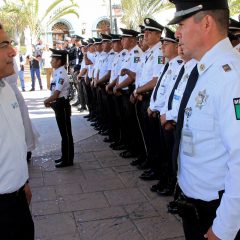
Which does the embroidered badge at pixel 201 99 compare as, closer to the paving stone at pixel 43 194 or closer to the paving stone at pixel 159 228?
the paving stone at pixel 159 228

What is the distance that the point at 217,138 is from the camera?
169cm

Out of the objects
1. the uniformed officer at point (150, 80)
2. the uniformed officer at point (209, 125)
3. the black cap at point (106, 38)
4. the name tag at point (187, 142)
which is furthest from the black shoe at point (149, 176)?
the black cap at point (106, 38)

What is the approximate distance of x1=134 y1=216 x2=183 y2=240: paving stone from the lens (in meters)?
3.64

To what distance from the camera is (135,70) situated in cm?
622

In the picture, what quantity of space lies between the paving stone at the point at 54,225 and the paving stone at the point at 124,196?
22.4 inches

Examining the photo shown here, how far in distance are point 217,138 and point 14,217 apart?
45.6 inches

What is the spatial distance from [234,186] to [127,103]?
4.96 metres

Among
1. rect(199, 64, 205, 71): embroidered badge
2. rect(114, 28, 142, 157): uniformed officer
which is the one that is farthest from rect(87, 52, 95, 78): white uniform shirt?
rect(199, 64, 205, 71): embroidered badge

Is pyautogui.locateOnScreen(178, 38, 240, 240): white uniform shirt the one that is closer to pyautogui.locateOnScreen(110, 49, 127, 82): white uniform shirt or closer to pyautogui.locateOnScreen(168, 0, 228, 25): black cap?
pyautogui.locateOnScreen(168, 0, 228, 25): black cap

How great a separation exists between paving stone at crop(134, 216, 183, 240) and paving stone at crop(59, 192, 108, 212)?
0.66 meters

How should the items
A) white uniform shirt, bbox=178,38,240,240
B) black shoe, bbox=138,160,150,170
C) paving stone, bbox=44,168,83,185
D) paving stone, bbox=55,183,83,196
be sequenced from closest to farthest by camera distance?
white uniform shirt, bbox=178,38,240,240 < paving stone, bbox=55,183,83,196 < paving stone, bbox=44,168,83,185 < black shoe, bbox=138,160,150,170

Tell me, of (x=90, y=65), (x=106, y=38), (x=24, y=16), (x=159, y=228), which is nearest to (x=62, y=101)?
(x=159, y=228)

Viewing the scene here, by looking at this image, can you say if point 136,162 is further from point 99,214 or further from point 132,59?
point 99,214

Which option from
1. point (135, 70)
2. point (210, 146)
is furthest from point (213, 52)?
point (135, 70)
